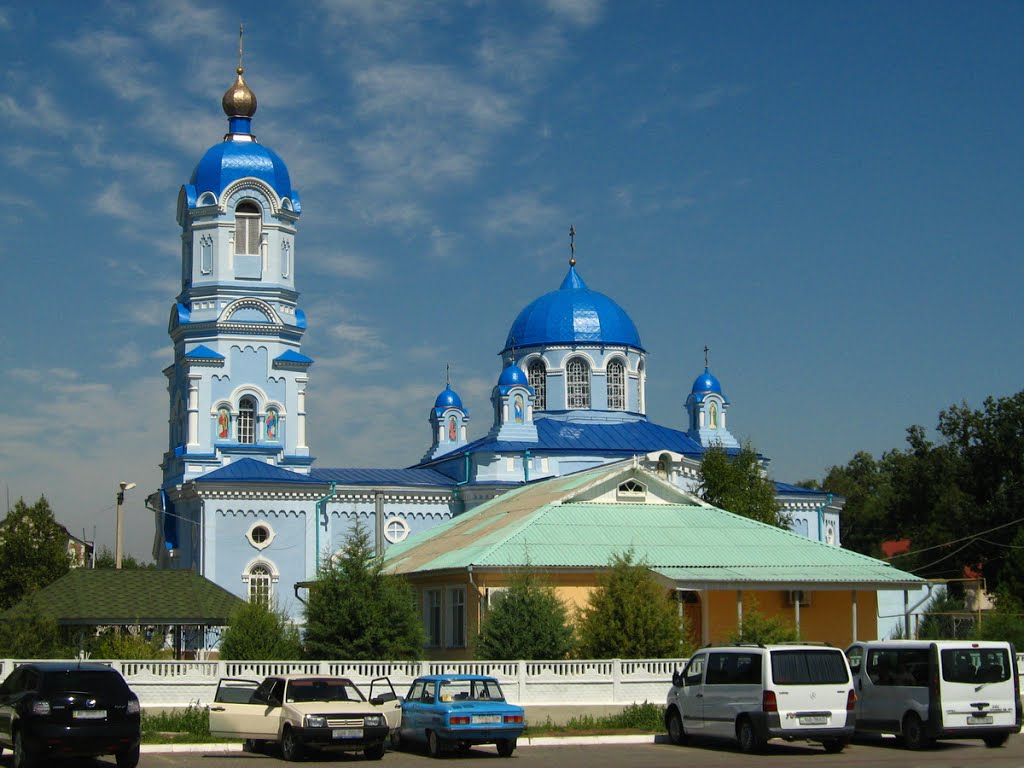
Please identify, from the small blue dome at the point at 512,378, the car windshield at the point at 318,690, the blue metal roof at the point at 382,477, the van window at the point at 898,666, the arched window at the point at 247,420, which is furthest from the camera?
the small blue dome at the point at 512,378

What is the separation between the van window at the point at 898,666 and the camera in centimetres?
2153

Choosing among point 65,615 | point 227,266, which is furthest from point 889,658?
point 227,266

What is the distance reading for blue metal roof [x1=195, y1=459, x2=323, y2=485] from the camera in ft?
171

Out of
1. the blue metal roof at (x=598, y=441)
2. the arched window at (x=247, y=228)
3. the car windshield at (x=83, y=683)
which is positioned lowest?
the car windshield at (x=83, y=683)

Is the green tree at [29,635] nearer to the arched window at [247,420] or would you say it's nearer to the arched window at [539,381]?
the arched window at [247,420]

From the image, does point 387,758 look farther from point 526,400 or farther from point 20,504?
point 526,400

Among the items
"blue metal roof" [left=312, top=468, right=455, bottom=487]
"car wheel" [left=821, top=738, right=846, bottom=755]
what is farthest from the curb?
"blue metal roof" [left=312, top=468, right=455, bottom=487]

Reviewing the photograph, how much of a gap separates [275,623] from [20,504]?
2278 centimetres

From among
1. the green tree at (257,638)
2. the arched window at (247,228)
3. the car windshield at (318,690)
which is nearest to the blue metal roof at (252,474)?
the arched window at (247,228)

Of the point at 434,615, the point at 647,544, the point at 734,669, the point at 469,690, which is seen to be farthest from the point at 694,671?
the point at 434,615

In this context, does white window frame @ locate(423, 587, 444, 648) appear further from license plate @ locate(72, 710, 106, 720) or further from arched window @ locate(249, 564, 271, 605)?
arched window @ locate(249, 564, 271, 605)

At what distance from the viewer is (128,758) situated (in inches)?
704

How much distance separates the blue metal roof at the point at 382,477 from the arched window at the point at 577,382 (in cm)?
655

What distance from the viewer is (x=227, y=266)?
181 ft
